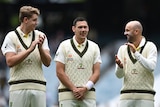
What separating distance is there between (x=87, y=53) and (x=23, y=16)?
4.31 feet

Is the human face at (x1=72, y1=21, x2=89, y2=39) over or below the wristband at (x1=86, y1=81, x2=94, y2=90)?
over

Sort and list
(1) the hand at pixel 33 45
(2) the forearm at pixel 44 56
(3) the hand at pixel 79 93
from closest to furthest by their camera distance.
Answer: (1) the hand at pixel 33 45 < (2) the forearm at pixel 44 56 < (3) the hand at pixel 79 93

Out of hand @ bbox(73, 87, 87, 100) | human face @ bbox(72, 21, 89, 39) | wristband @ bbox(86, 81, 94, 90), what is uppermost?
human face @ bbox(72, 21, 89, 39)

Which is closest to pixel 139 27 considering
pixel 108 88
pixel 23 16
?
pixel 23 16

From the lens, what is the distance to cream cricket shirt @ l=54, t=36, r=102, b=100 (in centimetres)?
1429

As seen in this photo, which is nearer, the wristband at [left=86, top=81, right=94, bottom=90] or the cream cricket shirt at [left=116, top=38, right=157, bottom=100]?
the wristband at [left=86, top=81, right=94, bottom=90]

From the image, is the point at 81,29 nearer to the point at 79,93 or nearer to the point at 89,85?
the point at 89,85

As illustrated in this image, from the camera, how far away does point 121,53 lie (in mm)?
14609

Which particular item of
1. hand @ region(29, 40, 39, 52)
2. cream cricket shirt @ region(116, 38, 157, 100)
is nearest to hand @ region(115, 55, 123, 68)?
cream cricket shirt @ region(116, 38, 157, 100)

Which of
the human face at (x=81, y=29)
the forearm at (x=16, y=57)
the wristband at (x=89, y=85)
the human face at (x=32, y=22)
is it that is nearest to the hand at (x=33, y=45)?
the forearm at (x=16, y=57)

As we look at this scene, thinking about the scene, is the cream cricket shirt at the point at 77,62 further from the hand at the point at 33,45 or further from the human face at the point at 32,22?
the hand at the point at 33,45

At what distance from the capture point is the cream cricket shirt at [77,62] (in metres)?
14.3

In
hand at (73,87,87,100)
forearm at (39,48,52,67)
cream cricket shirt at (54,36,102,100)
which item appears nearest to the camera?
forearm at (39,48,52,67)

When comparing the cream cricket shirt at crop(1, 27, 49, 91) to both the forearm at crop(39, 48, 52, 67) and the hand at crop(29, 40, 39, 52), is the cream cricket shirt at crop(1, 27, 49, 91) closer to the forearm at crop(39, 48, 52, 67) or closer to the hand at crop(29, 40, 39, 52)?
the forearm at crop(39, 48, 52, 67)
